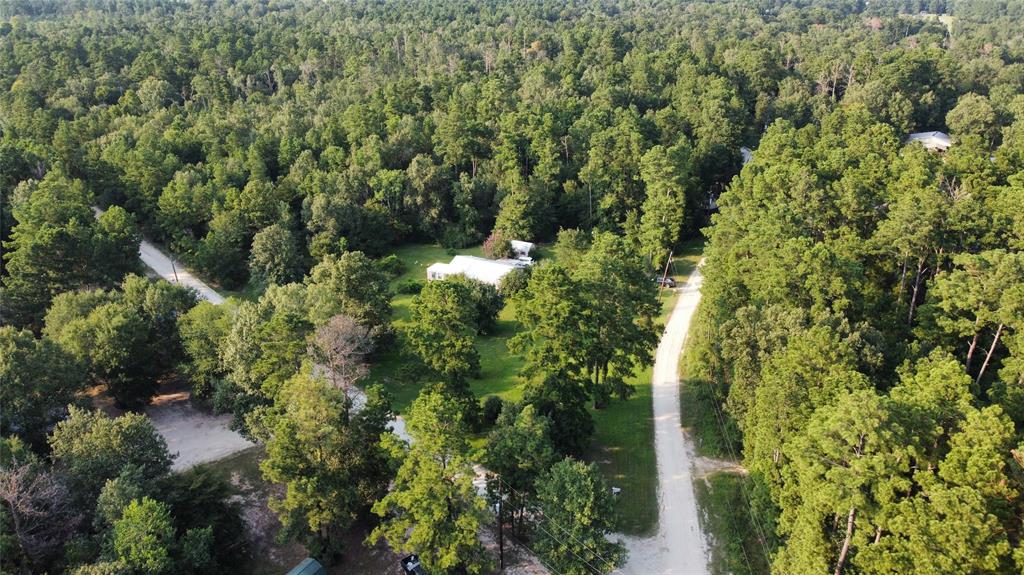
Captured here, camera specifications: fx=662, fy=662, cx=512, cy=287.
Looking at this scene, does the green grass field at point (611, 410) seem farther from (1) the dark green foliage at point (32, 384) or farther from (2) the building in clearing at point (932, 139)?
(2) the building in clearing at point (932, 139)

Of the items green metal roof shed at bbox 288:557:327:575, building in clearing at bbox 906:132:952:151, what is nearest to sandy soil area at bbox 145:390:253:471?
green metal roof shed at bbox 288:557:327:575

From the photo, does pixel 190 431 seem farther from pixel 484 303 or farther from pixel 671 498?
pixel 671 498

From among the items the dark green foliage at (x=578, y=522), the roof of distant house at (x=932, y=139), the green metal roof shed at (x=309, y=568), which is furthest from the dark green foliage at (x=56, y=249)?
the roof of distant house at (x=932, y=139)

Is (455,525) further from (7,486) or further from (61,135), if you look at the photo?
(61,135)

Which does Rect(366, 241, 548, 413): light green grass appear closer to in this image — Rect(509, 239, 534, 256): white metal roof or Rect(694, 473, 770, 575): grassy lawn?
Rect(509, 239, 534, 256): white metal roof

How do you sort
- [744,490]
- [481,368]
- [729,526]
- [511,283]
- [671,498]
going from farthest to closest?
[511,283], [481,368], [671,498], [744,490], [729,526]

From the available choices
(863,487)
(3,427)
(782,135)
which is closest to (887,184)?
(782,135)

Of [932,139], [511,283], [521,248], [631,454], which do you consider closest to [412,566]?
[631,454]
